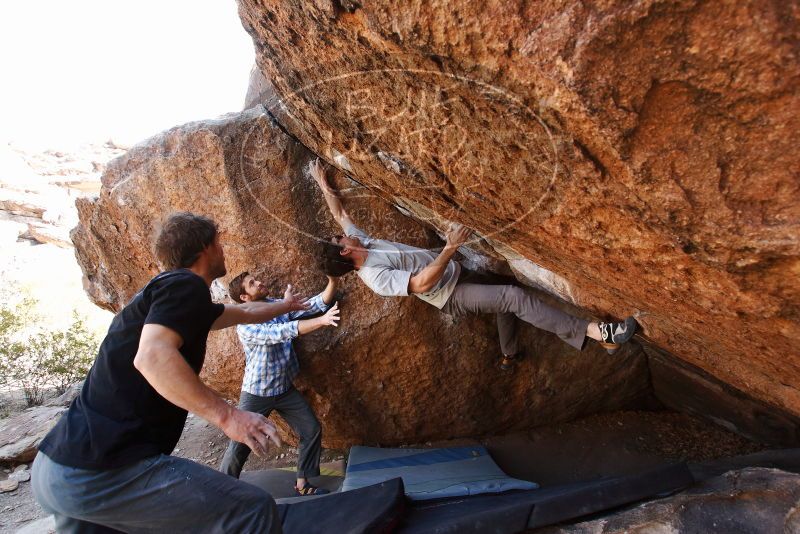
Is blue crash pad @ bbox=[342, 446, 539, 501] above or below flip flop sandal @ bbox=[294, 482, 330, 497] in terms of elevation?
above

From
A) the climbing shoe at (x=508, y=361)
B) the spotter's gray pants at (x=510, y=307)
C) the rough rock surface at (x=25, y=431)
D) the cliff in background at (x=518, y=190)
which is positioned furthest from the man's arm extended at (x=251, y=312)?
the rough rock surface at (x=25, y=431)

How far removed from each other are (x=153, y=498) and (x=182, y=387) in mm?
471

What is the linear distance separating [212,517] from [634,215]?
→ 1.88m

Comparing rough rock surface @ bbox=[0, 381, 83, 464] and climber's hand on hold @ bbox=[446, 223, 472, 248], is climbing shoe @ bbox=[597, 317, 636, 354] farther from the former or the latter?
rough rock surface @ bbox=[0, 381, 83, 464]

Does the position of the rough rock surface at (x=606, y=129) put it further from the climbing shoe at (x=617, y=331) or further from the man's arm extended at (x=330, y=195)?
the man's arm extended at (x=330, y=195)

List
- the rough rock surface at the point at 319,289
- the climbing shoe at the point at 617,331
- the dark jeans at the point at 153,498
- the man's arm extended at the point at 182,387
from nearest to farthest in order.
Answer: the man's arm extended at the point at 182,387, the dark jeans at the point at 153,498, the climbing shoe at the point at 617,331, the rough rock surface at the point at 319,289

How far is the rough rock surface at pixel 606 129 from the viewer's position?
4.08 ft

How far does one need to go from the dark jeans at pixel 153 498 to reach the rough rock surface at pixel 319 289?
2.02 meters

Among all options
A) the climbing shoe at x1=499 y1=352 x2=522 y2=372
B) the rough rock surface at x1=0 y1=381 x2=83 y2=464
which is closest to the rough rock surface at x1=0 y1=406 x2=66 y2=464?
the rough rock surface at x1=0 y1=381 x2=83 y2=464

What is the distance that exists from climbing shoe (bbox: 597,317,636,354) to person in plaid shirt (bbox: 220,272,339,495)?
170 cm

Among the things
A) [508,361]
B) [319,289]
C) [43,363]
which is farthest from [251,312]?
[43,363]

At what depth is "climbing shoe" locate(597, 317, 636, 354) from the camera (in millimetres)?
2865

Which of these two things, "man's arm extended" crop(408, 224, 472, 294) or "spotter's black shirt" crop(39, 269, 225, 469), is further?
"man's arm extended" crop(408, 224, 472, 294)

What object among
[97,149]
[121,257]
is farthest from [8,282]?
[121,257]
